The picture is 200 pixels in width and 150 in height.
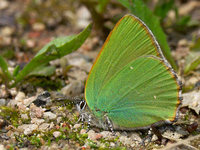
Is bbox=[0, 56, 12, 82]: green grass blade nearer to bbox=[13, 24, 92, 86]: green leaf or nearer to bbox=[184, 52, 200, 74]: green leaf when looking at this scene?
bbox=[13, 24, 92, 86]: green leaf

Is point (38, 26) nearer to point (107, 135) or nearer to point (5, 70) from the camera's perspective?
point (5, 70)

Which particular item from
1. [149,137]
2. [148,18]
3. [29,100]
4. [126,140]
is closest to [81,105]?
[126,140]

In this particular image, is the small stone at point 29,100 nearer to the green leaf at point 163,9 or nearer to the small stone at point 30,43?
the small stone at point 30,43

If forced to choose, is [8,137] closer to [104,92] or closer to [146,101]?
[104,92]

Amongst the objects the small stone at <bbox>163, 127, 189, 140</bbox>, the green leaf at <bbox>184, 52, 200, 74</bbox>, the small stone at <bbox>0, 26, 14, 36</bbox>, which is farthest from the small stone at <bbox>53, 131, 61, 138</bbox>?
the small stone at <bbox>0, 26, 14, 36</bbox>

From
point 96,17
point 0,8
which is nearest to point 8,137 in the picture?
point 96,17

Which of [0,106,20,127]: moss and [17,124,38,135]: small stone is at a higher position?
[0,106,20,127]: moss
